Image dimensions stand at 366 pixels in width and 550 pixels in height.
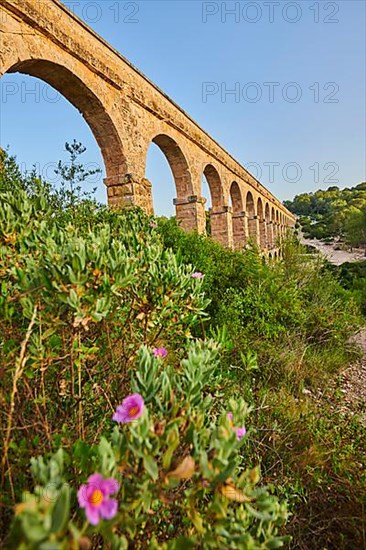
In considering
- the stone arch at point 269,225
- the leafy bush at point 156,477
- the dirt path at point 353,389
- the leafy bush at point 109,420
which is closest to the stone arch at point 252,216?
the stone arch at point 269,225

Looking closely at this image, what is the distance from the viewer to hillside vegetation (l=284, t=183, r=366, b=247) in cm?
3067

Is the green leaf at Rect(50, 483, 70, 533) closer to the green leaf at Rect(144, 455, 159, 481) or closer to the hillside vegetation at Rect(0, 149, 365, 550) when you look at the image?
the hillside vegetation at Rect(0, 149, 365, 550)

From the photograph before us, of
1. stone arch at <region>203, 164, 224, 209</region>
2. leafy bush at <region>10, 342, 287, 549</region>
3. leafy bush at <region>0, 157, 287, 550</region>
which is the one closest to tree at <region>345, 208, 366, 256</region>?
stone arch at <region>203, 164, 224, 209</region>

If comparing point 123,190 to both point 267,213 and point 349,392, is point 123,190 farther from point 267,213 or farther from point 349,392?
point 267,213

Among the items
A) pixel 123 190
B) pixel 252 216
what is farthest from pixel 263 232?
pixel 123 190

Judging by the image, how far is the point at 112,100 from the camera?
5.85 m

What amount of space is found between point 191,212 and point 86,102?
417 cm

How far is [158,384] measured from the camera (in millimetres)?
938

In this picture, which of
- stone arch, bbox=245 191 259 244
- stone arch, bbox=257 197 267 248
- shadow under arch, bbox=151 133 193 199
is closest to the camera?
shadow under arch, bbox=151 133 193 199

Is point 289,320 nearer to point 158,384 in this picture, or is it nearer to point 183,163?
point 158,384

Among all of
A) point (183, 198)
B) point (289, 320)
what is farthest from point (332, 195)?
point (289, 320)

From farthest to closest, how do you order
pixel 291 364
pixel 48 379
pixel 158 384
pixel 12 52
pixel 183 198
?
pixel 183 198
pixel 12 52
pixel 291 364
pixel 48 379
pixel 158 384

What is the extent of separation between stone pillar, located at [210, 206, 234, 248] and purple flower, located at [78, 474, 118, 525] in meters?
11.1

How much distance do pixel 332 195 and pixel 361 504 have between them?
68.7 meters
